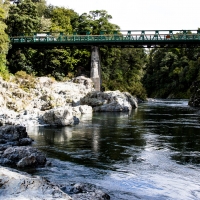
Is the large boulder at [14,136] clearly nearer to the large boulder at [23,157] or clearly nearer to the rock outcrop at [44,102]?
the large boulder at [23,157]

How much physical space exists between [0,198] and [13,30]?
168 feet

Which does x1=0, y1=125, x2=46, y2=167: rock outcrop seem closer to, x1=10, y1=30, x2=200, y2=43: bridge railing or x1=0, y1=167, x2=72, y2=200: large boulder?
x1=0, y1=167, x2=72, y2=200: large boulder

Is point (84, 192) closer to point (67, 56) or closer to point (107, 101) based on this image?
point (107, 101)

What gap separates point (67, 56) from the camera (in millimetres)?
59312

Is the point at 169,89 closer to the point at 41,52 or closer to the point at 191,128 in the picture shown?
the point at 41,52

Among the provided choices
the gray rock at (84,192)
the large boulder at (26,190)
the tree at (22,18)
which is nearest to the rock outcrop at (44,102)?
the tree at (22,18)

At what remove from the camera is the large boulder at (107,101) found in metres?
44.9

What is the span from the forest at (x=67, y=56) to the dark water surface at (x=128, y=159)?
2299 centimetres

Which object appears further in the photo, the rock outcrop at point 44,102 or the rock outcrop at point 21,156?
the rock outcrop at point 44,102

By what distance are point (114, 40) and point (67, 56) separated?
1028cm

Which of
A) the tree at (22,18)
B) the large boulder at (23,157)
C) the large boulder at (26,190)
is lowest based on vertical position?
the large boulder at (23,157)

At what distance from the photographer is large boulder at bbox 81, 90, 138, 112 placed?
44.9m

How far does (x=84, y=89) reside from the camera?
52.1 meters

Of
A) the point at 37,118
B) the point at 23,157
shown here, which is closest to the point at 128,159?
the point at 23,157
